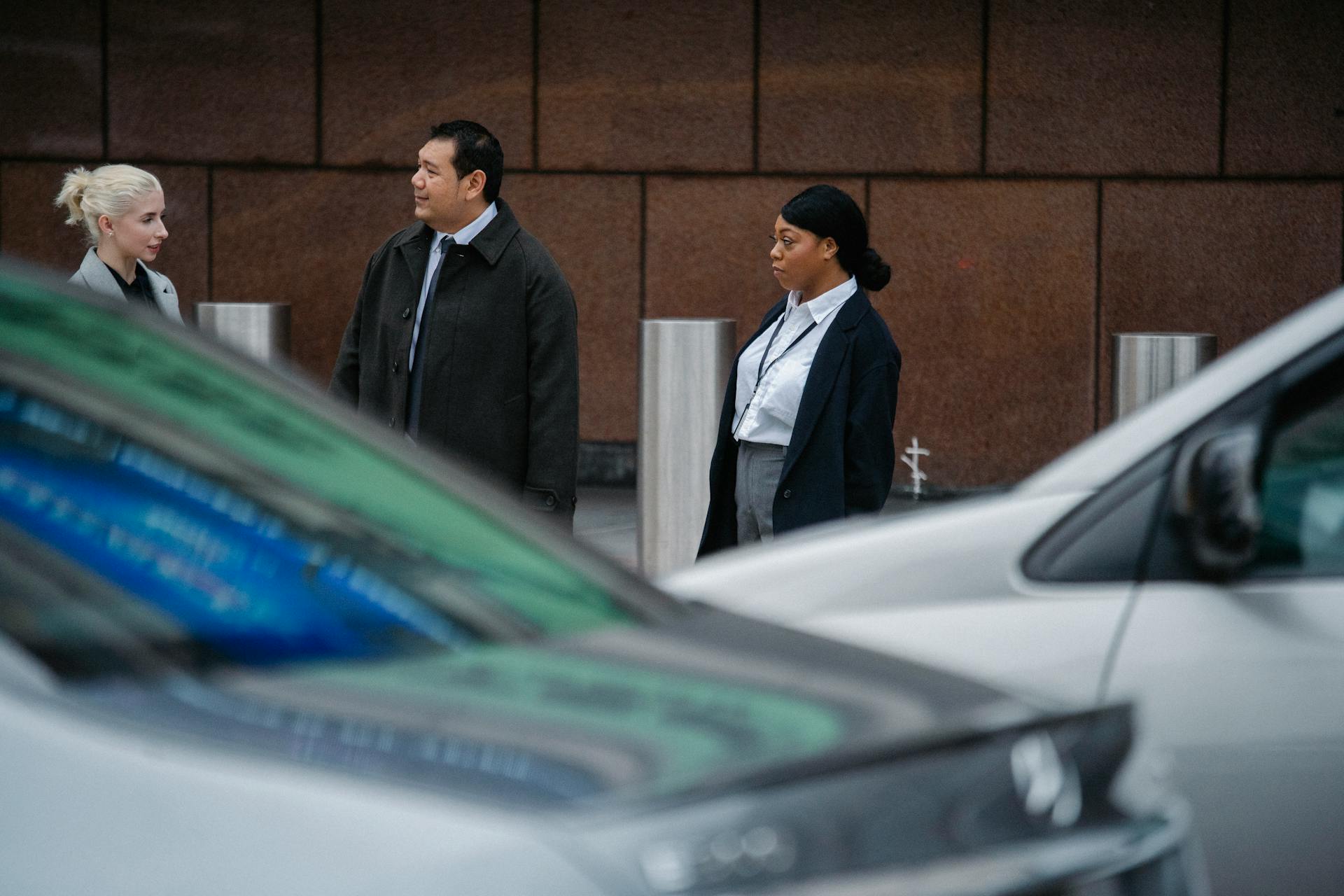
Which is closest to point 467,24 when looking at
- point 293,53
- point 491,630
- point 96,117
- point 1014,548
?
point 293,53

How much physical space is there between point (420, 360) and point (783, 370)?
3.49ft

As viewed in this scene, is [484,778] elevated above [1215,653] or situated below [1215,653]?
above

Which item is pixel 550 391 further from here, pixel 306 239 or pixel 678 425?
pixel 306 239

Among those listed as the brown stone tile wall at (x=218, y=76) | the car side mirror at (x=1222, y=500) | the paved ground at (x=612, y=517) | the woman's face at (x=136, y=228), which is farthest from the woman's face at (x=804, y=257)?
the brown stone tile wall at (x=218, y=76)

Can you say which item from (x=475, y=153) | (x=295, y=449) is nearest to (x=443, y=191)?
(x=475, y=153)

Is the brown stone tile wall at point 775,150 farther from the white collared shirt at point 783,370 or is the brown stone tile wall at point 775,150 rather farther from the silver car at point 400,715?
the silver car at point 400,715

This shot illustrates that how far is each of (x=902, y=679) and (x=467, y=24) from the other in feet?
31.6

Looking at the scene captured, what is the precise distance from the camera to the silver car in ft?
4.28

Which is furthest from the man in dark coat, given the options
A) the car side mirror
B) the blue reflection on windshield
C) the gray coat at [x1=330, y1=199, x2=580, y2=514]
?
the blue reflection on windshield

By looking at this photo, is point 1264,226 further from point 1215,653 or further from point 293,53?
point 1215,653

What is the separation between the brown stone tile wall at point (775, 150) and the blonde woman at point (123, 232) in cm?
561

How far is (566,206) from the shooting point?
10.8 metres

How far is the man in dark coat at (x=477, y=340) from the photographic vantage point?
195 inches

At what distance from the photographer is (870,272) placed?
5059 millimetres
